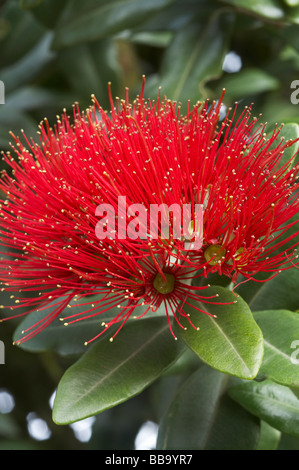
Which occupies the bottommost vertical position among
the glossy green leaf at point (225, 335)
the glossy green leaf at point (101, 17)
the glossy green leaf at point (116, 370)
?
the glossy green leaf at point (116, 370)

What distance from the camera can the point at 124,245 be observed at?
873 millimetres

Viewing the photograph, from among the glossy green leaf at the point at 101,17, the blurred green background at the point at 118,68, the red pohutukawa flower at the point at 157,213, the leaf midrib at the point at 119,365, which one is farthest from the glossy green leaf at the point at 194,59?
the leaf midrib at the point at 119,365

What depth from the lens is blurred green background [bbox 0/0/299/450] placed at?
143 cm

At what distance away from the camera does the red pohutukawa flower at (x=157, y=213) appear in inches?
34.5

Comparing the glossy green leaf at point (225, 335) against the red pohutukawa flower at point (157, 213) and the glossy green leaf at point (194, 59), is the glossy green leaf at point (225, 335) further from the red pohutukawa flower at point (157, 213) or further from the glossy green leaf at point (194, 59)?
the glossy green leaf at point (194, 59)

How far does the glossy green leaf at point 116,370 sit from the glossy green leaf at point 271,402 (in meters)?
0.18

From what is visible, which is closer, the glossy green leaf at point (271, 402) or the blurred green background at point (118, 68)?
the glossy green leaf at point (271, 402)

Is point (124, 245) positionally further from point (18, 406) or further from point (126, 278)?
point (18, 406)

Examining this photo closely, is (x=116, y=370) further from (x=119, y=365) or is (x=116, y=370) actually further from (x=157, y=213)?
(x=157, y=213)

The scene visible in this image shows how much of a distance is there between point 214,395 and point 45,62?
1.10 m

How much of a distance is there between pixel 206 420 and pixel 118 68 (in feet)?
3.23

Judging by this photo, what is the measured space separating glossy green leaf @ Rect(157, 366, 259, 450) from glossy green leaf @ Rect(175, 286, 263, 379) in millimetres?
219

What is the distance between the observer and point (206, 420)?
1069 mm

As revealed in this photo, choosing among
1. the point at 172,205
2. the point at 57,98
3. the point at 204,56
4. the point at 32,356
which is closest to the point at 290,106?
the point at 204,56
